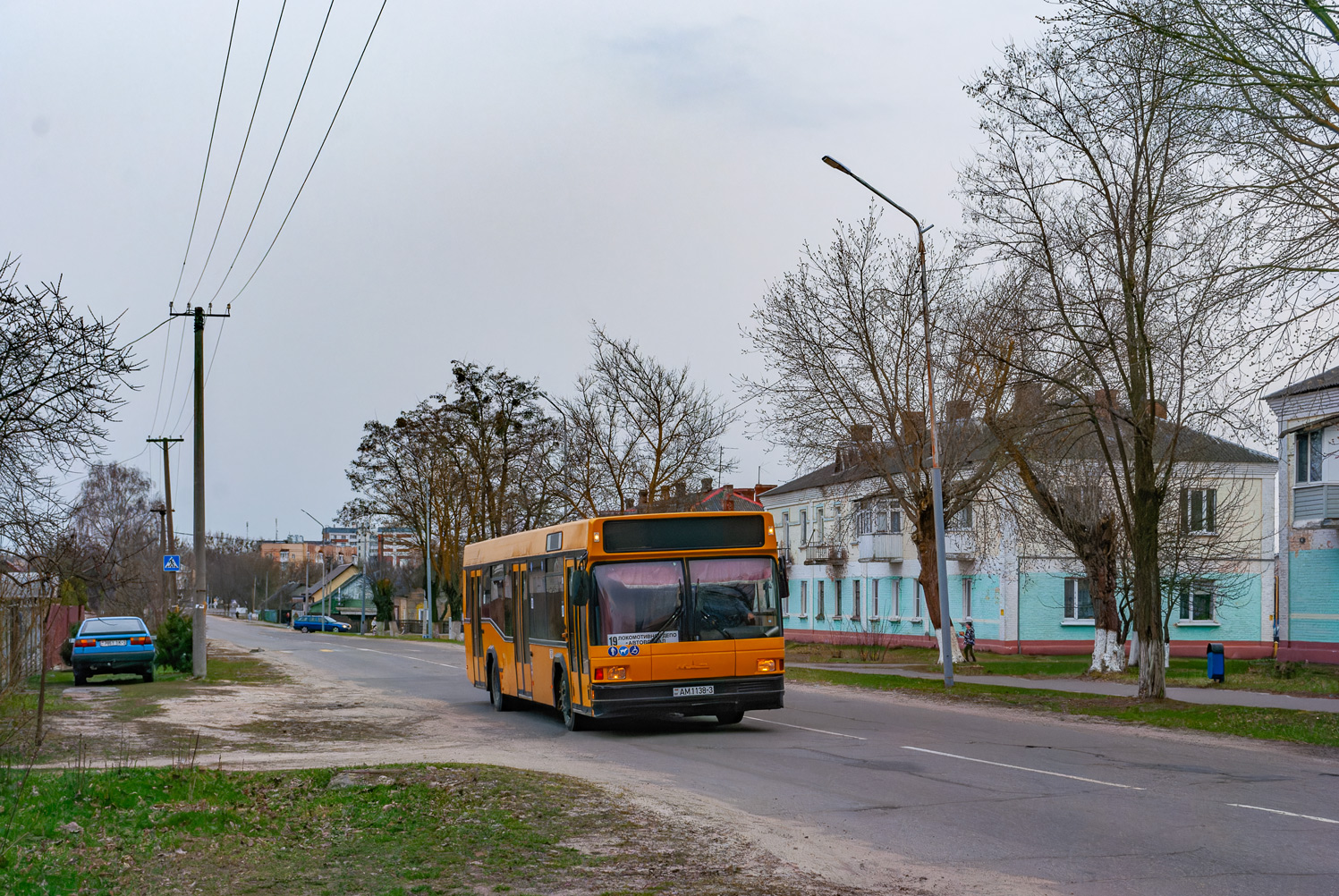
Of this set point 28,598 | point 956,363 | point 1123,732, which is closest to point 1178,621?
point 956,363

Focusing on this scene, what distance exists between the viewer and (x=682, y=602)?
17.2 metres

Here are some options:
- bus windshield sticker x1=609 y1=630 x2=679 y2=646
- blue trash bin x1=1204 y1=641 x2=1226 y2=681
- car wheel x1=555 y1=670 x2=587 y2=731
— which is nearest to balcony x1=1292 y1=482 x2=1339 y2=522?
blue trash bin x1=1204 y1=641 x2=1226 y2=681

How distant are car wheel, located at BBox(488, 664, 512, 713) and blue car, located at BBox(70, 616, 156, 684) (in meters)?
10.2

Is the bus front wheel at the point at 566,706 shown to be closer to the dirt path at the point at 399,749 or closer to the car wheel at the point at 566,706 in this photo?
the car wheel at the point at 566,706

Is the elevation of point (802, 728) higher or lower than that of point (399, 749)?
lower

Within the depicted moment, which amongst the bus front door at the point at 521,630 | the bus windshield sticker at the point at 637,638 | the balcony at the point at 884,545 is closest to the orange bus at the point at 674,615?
the bus windshield sticker at the point at 637,638

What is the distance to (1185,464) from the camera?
35688 mm

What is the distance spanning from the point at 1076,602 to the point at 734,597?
124ft

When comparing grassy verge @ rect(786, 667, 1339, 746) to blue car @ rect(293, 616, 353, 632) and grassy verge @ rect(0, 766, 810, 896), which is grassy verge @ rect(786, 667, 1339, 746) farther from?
blue car @ rect(293, 616, 353, 632)

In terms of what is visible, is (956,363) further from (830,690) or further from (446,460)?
(446,460)

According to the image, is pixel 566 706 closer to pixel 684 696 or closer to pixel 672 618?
pixel 684 696

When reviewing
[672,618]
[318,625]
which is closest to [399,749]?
[672,618]

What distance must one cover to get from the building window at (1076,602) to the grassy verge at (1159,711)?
23.3m

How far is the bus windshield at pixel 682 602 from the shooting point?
55.8ft
